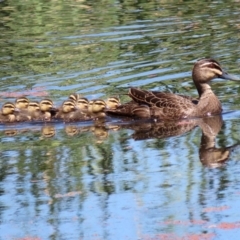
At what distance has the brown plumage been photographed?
10.7 metres

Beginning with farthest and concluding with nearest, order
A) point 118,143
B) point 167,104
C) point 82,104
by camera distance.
Answer: point 82,104
point 167,104
point 118,143

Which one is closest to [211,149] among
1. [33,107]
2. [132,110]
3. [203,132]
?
[203,132]

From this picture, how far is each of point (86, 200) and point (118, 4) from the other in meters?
11.6

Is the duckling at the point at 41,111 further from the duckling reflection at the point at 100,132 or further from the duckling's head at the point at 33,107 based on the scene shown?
the duckling reflection at the point at 100,132

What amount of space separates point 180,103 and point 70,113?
1155mm

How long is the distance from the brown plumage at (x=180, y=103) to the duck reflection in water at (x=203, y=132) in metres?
0.10

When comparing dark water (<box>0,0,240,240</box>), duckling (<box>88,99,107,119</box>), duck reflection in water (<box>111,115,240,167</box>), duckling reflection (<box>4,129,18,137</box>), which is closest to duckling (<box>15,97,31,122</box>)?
dark water (<box>0,0,240,240</box>)

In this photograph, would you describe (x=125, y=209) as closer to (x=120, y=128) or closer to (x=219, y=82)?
(x=120, y=128)

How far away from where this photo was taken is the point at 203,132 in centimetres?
991

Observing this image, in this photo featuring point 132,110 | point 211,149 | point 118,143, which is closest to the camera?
point 211,149

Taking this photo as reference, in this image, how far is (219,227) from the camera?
6.88 meters

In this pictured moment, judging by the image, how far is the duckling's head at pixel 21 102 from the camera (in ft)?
36.0

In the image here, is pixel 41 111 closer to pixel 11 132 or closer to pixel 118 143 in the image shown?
pixel 11 132

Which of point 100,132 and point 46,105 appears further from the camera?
point 46,105
